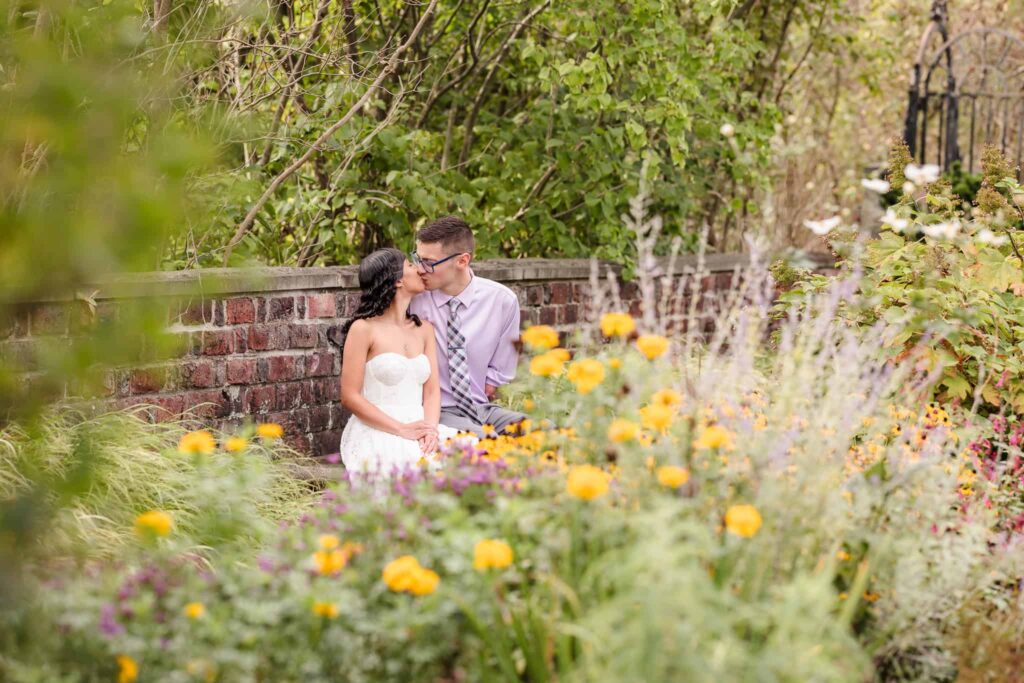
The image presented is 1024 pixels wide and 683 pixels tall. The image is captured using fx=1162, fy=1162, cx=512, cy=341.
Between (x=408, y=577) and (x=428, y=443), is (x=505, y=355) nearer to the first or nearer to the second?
(x=428, y=443)

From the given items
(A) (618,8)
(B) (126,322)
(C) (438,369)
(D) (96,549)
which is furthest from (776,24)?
(B) (126,322)

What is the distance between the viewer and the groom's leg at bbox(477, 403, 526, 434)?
5.13 meters

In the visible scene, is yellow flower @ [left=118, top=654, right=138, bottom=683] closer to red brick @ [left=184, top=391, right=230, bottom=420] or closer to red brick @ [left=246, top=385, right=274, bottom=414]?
red brick @ [left=184, top=391, right=230, bottom=420]

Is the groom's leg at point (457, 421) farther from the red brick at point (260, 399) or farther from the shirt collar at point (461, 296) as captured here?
the red brick at point (260, 399)

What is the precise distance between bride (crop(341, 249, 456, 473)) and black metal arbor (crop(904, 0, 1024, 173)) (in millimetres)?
3701

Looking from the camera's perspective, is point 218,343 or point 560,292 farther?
point 560,292

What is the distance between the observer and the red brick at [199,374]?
4746mm

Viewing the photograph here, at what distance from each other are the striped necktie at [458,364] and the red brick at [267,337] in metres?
0.73

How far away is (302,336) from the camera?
A: 521 centimetres

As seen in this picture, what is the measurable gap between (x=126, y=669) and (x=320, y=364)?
3221 millimetres

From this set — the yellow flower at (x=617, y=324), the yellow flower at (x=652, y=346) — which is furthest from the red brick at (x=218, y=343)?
the yellow flower at (x=652, y=346)

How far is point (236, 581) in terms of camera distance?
8.34ft

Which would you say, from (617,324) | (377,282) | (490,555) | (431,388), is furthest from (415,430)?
(490,555)

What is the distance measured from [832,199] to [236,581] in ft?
40.4
